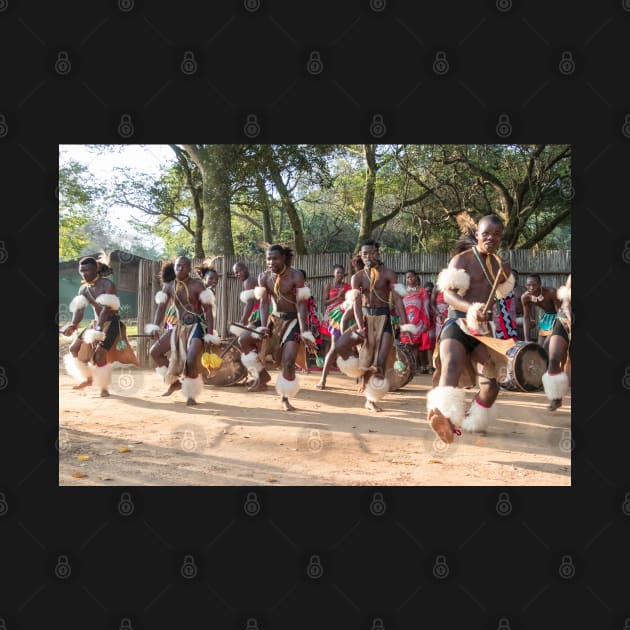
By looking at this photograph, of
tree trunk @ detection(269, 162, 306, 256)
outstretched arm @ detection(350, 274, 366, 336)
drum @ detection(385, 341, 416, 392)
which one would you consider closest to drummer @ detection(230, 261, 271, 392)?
outstretched arm @ detection(350, 274, 366, 336)

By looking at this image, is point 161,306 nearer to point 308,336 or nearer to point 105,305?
point 105,305

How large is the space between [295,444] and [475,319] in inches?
72.9

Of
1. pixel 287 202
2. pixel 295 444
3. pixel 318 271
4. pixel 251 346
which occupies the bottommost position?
pixel 295 444

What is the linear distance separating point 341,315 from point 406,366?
1404 millimetres

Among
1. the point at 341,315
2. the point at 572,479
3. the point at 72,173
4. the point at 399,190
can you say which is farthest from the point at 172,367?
the point at 72,173

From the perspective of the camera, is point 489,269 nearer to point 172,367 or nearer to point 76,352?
A: point 172,367

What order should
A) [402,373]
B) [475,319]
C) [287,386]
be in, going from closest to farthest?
[475,319] < [287,386] < [402,373]

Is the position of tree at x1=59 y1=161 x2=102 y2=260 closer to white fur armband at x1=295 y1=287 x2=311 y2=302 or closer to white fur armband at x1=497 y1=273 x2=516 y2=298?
white fur armband at x1=295 y1=287 x2=311 y2=302

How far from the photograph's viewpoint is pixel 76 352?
7793 mm

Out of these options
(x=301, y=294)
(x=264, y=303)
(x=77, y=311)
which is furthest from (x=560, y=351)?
(x=77, y=311)

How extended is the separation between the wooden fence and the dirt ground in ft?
12.6

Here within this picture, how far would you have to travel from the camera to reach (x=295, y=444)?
17.0 feet

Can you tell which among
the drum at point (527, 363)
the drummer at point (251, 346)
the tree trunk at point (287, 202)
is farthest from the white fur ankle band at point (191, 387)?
the tree trunk at point (287, 202)

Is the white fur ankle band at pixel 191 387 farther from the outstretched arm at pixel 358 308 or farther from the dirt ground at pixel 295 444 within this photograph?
the outstretched arm at pixel 358 308
